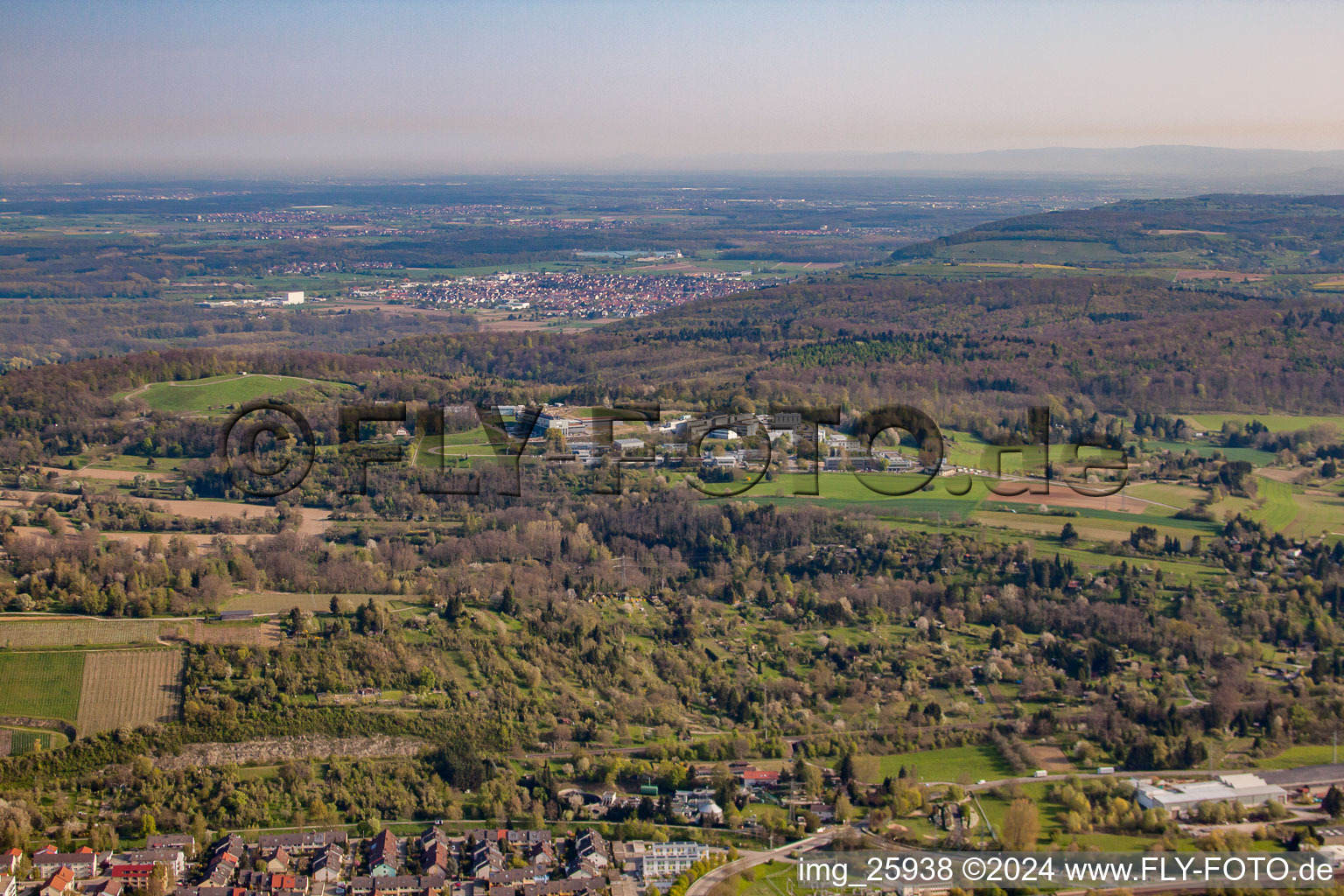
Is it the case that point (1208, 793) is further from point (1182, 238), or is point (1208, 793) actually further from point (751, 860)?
point (1182, 238)

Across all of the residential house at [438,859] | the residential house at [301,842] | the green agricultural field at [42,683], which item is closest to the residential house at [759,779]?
the residential house at [438,859]

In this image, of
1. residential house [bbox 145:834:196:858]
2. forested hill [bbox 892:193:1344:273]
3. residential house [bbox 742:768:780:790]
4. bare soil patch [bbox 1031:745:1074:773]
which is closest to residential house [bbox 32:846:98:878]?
residential house [bbox 145:834:196:858]

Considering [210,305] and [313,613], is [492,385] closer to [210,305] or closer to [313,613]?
[313,613]

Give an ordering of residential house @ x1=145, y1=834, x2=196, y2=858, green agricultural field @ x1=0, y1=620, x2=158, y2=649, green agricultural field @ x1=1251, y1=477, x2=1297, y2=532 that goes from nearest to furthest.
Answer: residential house @ x1=145, y1=834, x2=196, y2=858 → green agricultural field @ x1=0, y1=620, x2=158, y2=649 → green agricultural field @ x1=1251, y1=477, x2=1297, y2=532

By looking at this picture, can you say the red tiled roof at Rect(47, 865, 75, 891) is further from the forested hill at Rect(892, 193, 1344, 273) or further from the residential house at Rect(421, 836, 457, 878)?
the forested hill at Rect(892, 193, 1344, 273)

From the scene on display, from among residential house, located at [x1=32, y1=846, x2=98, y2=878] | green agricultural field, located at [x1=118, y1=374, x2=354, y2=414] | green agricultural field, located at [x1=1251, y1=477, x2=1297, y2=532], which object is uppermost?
green agricultural field, located at [x1=118, y1=374, x2=354, y2=414]

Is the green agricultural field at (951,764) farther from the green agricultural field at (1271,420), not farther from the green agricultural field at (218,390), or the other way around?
the green agricultural field at (218,390)
